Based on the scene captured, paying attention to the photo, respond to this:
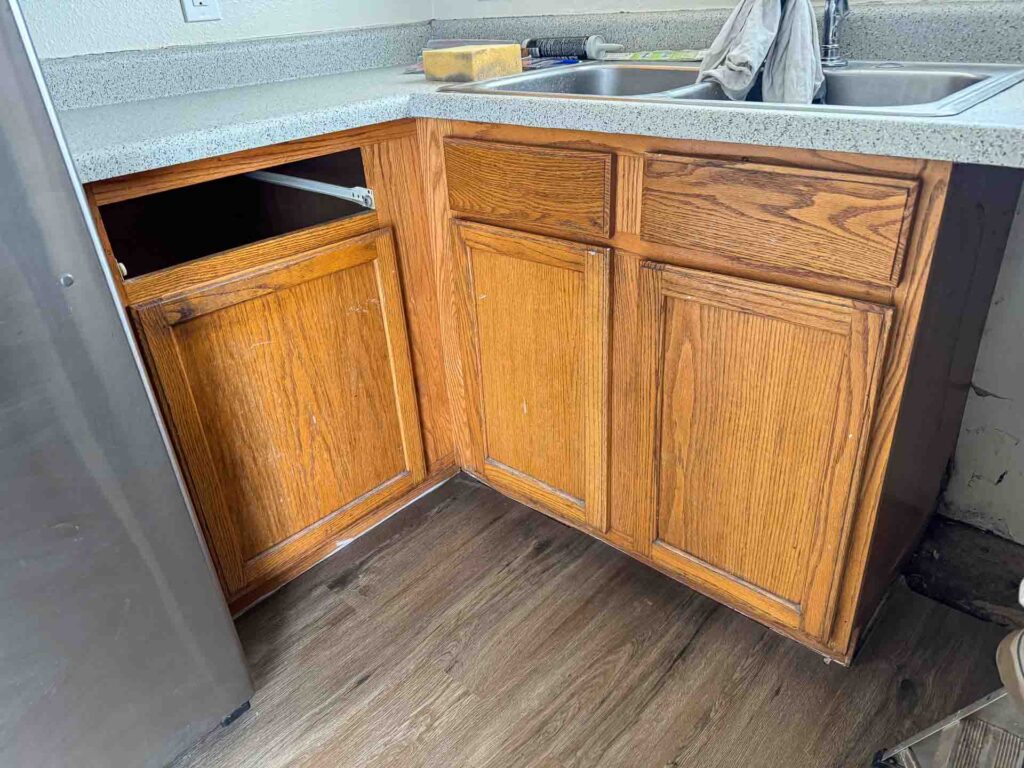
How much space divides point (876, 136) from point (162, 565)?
1.03 m

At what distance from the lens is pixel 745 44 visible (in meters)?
1.15

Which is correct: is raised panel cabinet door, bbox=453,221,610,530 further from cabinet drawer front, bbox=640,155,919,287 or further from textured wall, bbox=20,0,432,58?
textured wall, bbox=20,0,432,58

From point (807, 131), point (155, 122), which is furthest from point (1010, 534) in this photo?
point (155, 122)

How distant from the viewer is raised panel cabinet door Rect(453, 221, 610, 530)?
1.17 meters

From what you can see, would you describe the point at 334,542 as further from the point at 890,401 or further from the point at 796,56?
the point at 796,56

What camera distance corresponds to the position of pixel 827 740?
1.06 metres

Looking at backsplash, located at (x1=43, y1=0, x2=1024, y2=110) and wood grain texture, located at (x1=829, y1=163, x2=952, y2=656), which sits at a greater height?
backsplash, located at (x1=43, y1=0, x2=1024, y2=110)

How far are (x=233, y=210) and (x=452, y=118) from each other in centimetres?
50

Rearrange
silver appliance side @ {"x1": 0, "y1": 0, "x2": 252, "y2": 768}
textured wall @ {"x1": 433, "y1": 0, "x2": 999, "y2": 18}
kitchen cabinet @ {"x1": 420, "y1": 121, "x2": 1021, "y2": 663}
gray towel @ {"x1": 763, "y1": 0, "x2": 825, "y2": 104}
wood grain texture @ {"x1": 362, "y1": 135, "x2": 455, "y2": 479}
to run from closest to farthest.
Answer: silver appliance side @ {"x1": 0, "y1": 0, "x2": 252, "y2": 768}, kitchen cabinet @ {"x1": 420, "y1": 121, "x2": 1021, "y2": 663}, gray towel @ {"x1": 763, "y1": 0, "x2": 825, "y2": 104}, wood grain texture @ {"x1": 362, "y1": 135, "x2": 455, "y2": 479}, textured wall @ {"x1": 433, "y1": 0, "x2": 999, "y2": 18}

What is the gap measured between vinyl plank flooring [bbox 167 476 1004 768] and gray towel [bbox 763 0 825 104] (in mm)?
913

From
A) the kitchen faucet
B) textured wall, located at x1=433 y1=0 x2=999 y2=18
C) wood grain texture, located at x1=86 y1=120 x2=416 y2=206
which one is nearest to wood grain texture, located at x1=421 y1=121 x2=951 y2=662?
wood grain texture, located at x1=86 y1=120 x2=416 y2=206

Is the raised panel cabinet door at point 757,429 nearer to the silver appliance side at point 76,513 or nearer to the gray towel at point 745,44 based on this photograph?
the gray towel at point 745,44

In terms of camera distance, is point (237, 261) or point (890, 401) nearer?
point (890, 401)

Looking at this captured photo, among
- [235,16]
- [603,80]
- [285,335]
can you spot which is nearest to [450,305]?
[285,335]
